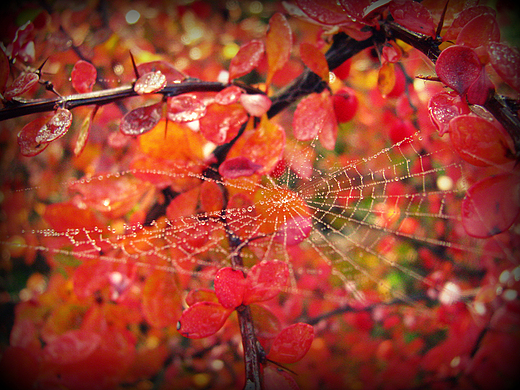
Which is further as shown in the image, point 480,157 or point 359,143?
point 359,143

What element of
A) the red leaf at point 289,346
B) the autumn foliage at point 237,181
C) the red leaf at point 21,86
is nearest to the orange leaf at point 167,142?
the autumn foliage at point 237,181

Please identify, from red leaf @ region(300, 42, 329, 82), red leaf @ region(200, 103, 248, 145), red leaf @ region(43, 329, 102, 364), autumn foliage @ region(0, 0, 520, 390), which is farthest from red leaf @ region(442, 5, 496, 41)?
red leaf @ region(43, 329, 102, 364)

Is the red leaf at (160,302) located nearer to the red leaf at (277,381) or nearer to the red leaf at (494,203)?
the red leaf at (277,381)

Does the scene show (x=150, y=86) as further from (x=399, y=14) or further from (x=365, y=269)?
(x=365, y=269)

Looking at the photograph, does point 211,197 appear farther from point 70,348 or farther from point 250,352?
point 70,348

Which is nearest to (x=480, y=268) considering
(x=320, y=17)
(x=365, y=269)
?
(x=365, y=269)

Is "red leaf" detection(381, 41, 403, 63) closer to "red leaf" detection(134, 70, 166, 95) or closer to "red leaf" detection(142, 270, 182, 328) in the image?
"red leaf" detection(134, 70, 166, 95)
